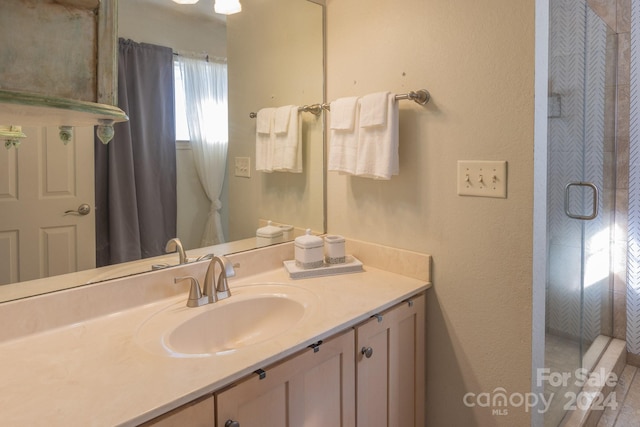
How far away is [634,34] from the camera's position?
211cm

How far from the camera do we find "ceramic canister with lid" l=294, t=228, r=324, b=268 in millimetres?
1486

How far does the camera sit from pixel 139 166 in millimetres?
1249

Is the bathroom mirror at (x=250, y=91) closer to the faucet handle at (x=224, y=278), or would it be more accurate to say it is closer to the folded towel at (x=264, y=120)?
the folded towel at (x=264, y=120)

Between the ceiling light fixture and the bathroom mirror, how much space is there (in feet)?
0.07

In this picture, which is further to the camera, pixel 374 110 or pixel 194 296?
pixel 374 110

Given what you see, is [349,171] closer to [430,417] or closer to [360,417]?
[360,417]

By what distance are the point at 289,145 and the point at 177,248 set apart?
0.68 metres

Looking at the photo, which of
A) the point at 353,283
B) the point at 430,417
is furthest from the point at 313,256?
the point at 430,417

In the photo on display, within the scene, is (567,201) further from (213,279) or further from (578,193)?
(213,279)

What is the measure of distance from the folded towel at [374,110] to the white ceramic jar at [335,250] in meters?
0.46

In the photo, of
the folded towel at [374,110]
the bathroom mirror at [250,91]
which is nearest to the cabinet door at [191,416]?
the bathroom mirror at [250,91]

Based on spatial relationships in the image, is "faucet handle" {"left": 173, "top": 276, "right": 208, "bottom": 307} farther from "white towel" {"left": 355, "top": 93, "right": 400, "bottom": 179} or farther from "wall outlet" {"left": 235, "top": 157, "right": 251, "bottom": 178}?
"white towel" {"left": 355, "top": 93, "right": 400, "bottom": 179}

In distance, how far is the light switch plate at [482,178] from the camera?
1190 mm

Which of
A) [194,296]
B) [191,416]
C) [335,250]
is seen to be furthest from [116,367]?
[335,250]
